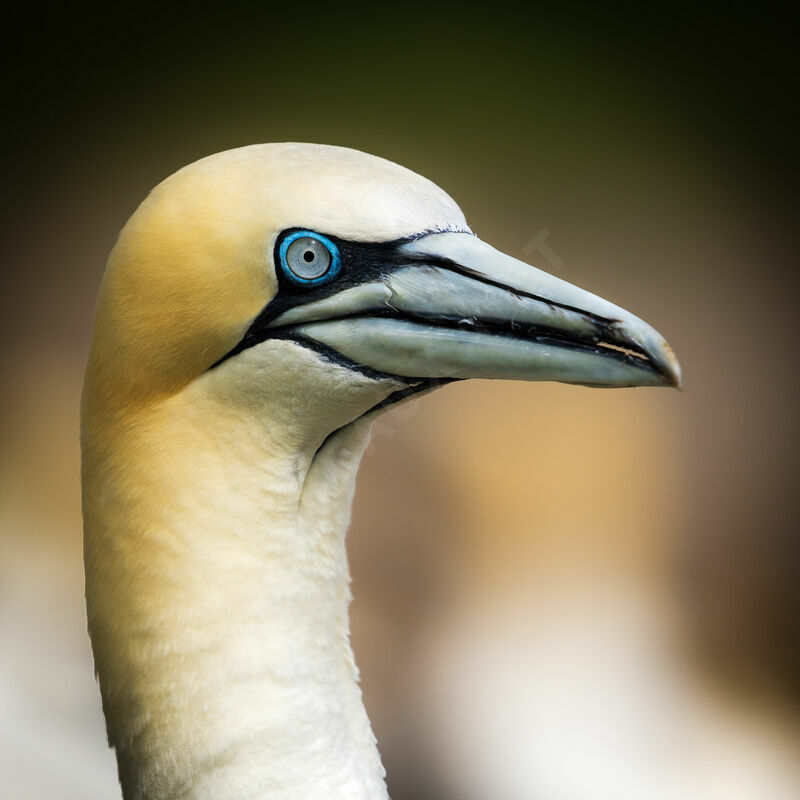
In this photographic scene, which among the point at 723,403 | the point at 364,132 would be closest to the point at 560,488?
the point at 723,403

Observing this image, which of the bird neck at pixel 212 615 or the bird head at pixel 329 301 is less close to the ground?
the bird head at pixel 329 301

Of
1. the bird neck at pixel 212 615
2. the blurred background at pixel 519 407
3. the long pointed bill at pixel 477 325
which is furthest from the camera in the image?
the blurred background at pixel 519 407

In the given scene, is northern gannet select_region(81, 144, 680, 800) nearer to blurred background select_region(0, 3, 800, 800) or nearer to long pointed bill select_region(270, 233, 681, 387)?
long pointed bill select_region(270, 233, 681, 387)

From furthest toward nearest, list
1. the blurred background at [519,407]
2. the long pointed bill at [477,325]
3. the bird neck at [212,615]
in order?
the blurred background at [519,407] → the bird neck at [212,615] → the long pointed bill at [477,325]

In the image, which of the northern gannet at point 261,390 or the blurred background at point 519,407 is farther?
the blurred background at point 519,407

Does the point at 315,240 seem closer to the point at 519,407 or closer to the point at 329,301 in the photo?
the point at 329,301

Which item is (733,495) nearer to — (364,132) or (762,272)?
(762,272)

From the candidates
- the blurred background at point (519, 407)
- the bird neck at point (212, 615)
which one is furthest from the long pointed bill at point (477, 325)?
the blurred background at point (519, 407)

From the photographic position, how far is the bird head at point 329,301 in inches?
59.4

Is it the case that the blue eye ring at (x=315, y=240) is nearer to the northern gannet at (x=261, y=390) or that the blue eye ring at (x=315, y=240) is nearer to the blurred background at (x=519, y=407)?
the northern gannet at (x=261, y=390)

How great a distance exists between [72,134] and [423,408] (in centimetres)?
177

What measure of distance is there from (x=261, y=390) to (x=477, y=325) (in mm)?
364

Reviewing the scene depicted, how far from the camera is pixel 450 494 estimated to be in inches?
163

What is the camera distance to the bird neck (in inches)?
62.9
